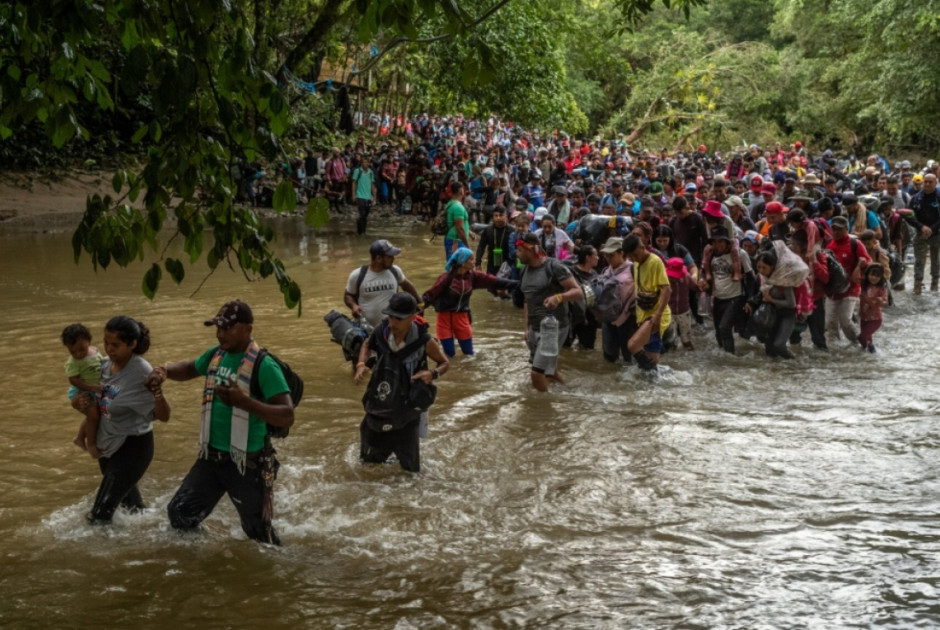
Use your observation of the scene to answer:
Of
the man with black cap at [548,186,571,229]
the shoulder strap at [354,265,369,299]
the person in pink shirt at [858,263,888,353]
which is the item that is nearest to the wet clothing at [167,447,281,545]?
the shoulder strap at [354,265,369,299]

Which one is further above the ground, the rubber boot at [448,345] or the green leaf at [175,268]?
the green leaf at [175,268]

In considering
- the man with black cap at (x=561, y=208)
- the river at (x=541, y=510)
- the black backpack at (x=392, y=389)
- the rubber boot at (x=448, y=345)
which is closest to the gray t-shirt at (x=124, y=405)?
the river at (x=541, y=510)

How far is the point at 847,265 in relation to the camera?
37.3 feet

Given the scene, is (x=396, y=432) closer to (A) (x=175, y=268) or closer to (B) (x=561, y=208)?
(A) (x=175, y=268)

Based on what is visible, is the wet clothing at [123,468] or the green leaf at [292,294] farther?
the wet clothing at [123,468]

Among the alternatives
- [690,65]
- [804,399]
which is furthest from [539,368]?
[690,65]

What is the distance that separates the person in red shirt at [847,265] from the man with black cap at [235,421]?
25.2 feet

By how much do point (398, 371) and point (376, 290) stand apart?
2625 mm

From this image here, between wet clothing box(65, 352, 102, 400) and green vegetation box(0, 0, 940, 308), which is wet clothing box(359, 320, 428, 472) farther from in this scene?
wet clothing box(65, 352, 102, 400)

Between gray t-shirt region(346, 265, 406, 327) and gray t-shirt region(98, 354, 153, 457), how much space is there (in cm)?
371

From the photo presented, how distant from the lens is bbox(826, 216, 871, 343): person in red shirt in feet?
37.1

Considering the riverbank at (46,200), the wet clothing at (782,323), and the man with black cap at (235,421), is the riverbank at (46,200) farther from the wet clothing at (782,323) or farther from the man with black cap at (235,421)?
the man with black cap at (235,421)

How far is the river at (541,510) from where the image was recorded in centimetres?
550

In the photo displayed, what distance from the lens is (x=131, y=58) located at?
3.67 m
